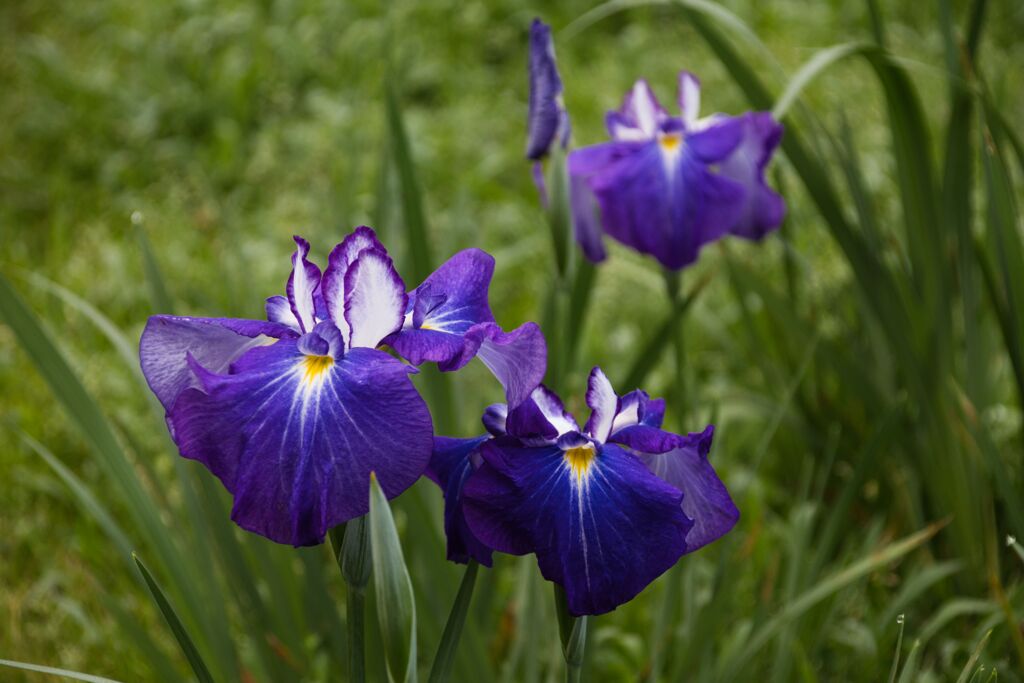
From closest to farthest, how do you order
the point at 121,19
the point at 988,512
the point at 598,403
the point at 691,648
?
the point at 598,403 < the point at 691,648 < the point at 988,512 < the point at 121,19

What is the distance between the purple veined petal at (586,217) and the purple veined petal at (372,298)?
65cm

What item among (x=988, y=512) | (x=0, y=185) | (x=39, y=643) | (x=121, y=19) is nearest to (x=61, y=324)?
(x=0, y=185)

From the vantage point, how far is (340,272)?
85cm

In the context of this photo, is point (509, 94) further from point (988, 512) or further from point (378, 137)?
point (988, 512)

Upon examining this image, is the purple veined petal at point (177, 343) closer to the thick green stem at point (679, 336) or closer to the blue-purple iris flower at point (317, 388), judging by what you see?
the blue-purple iris flower at point (317, 388)

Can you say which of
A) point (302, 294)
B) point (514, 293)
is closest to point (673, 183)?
point (302, 294)

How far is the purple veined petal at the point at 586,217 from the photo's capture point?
4.74 feet

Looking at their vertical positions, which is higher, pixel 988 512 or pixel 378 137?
pixel 378 137

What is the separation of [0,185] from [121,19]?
1.10 meters

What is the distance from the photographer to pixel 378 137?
136 inches

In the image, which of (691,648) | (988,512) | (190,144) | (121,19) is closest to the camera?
(691,648)

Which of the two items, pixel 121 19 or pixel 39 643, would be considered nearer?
pixel 39 643

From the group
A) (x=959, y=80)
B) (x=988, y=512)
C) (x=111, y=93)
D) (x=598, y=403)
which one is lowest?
(x=988, y=512)

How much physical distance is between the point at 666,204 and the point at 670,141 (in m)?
0.12
